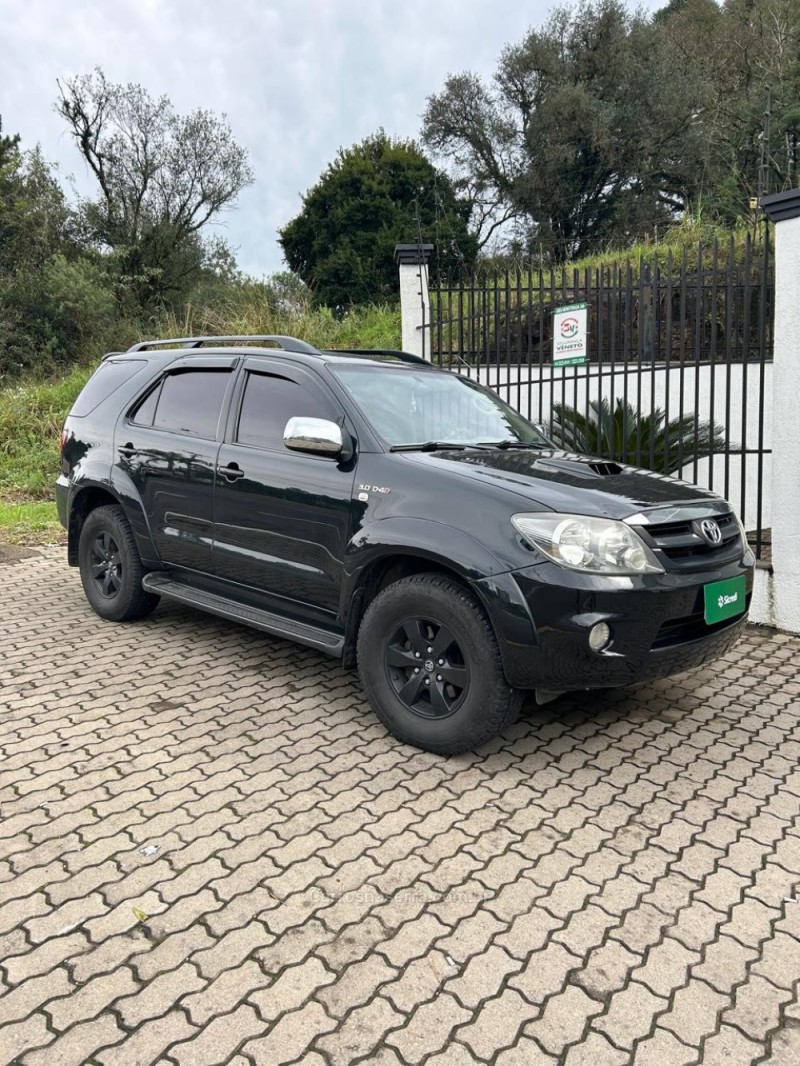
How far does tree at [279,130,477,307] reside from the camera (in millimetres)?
25266

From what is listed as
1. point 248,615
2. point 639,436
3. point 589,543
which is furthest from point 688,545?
point 639,436

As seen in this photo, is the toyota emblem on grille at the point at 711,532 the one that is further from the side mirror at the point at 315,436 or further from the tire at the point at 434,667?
the side mirror at the point at 315,436

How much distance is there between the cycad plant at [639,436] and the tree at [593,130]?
18248 millimetres

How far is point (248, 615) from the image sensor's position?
13.2 feet

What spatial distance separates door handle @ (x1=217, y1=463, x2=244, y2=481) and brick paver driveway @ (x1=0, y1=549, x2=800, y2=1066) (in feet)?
3.70

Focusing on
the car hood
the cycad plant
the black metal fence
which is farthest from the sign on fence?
the car hood

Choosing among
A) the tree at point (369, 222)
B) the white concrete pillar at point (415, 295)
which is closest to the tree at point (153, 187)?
the tree at point (369, 222)

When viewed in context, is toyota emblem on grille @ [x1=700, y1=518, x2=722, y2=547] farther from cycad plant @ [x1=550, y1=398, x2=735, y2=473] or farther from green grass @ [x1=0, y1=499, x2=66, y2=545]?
green grass @ [x1=0, y1=499, x2=66, y2=545]

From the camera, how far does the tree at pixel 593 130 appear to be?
933 inches

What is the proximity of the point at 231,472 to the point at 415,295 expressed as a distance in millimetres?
4133

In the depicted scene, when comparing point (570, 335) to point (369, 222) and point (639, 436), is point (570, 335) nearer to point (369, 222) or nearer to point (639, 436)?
point (639, 436)

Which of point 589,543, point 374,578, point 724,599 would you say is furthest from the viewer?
point 374,578

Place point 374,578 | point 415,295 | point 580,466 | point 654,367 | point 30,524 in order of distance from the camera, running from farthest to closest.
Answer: point 30,524, point 415,295, point 654,367, point 580,466, point 374,578

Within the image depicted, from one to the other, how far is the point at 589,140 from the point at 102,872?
2657cm
